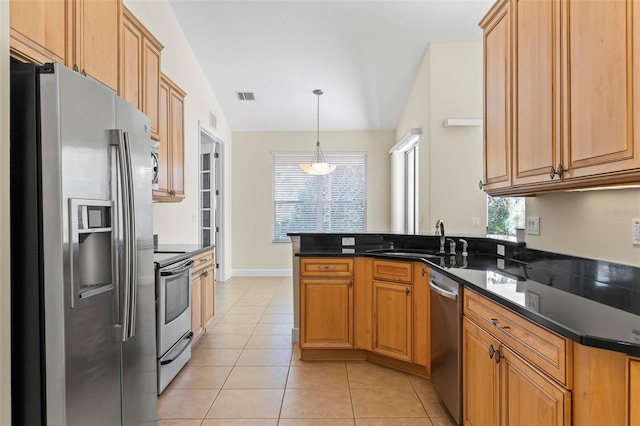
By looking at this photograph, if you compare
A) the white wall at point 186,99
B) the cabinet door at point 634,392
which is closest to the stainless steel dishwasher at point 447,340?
the cabinet door at point 634,392

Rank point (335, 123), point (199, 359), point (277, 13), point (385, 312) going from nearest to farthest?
1. point (385, 312)
2. point (199, 359)
3. point (277, 13)
4. point (335, 123)

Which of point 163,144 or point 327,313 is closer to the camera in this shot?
point 327,313

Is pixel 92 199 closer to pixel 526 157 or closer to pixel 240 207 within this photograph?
pixel 526 157

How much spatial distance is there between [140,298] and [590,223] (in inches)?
90.4

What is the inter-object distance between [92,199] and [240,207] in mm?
6130

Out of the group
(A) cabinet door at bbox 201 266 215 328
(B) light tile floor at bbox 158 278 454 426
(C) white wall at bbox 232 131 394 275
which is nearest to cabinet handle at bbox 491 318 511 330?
(B) light tile floor at bbox 158 278 454 426

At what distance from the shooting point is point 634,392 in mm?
1039

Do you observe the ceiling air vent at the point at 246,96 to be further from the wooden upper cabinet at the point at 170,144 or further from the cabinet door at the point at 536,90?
the cabinet door at the point at 536,90

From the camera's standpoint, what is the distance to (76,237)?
1410 mm

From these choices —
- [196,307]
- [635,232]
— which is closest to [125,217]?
[196,307]

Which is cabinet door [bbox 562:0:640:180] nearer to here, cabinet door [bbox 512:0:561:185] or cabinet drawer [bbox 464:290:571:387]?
cabinet door [bbox 512:0:561:185]

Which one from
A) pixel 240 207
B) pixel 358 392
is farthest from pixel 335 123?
pixel 358 392

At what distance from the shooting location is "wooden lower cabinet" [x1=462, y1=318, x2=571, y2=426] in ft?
4.23

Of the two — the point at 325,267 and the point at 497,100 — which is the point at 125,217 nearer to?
the point at 325,267
